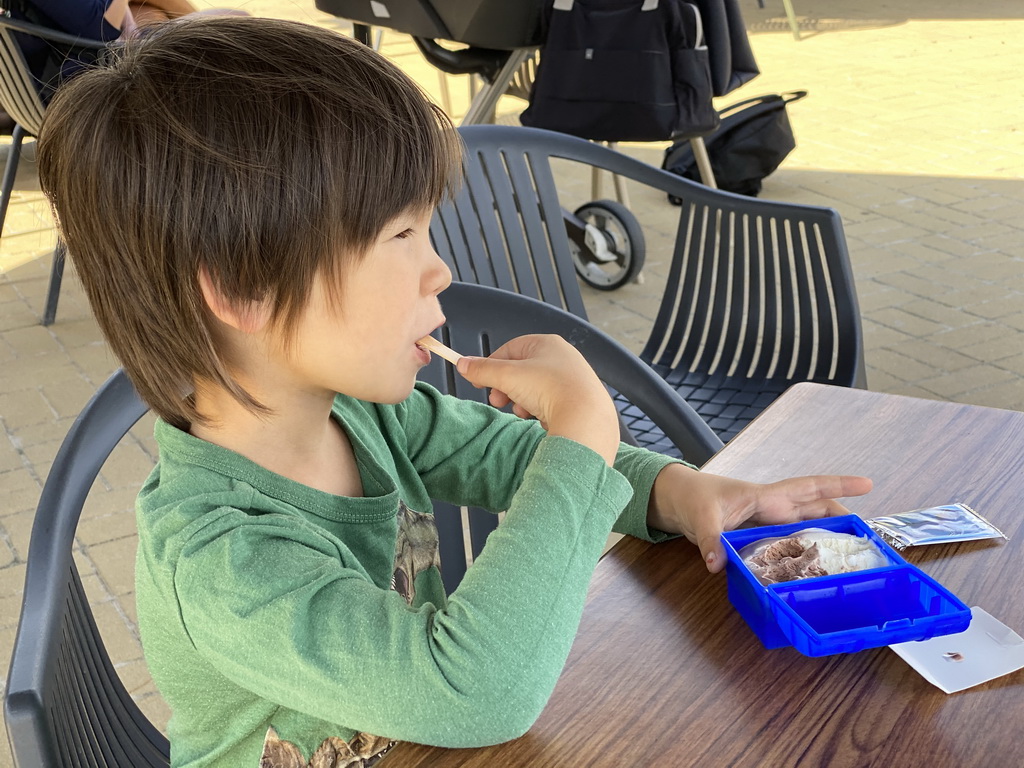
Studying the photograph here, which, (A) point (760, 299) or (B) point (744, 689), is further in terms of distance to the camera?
(A) point (760, 299)

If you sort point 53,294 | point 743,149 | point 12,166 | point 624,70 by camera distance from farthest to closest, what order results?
point 743,149 → point 53,294 → point 12,166 → point 624,70

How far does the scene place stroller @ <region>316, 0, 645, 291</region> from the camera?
123 inches

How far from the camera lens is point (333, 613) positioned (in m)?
0.80

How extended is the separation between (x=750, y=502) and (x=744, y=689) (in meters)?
0.24

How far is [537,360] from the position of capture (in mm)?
1011

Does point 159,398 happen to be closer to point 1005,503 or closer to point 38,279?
point 1005,503

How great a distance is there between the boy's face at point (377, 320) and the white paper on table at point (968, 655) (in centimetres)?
45

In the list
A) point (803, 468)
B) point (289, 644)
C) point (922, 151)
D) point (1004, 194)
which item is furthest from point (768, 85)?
point (289, 644)

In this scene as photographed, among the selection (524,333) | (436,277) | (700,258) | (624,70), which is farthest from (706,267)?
(436,277)

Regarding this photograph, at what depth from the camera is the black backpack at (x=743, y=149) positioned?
180 inches

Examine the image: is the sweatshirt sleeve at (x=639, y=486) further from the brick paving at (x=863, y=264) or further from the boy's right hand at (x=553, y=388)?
the brick paving at (x=863, y=264)

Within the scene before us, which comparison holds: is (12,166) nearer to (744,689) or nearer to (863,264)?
(863,264)

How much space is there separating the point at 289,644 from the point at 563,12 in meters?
2.53

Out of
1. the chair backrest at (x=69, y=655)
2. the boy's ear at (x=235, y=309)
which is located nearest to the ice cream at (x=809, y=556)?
the boy's ear at (x=235, y=309)
